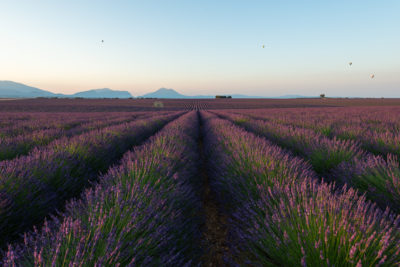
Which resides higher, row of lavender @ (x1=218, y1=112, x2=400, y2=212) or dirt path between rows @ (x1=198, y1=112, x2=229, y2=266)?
row of lavender @ (x1=218, y1=112, x2=400, y2=212)

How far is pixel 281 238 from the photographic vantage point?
1350 millimetres

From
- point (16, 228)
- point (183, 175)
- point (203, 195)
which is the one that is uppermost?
point (183, 175)

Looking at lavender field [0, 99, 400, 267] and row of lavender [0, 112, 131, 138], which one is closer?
lavender field [0, 99, 400, 267]

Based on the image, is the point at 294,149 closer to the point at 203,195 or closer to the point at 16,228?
the point at 203,195

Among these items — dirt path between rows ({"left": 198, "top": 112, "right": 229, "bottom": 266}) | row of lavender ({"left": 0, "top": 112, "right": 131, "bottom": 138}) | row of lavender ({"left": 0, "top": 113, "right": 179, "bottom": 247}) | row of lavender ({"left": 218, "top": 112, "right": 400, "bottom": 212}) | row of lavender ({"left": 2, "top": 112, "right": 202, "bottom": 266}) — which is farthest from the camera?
row of lavender ({"left": 0, "top": 112, "right": 131, "bottom": 138})

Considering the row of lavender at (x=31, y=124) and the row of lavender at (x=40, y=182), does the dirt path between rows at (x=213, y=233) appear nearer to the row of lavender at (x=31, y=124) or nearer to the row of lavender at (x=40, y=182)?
the row of lavender at (x=40, y=182)

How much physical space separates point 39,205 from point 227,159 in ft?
7.74

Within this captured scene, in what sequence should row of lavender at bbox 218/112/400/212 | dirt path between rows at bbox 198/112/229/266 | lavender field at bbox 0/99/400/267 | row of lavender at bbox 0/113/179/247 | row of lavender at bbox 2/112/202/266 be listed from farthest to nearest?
row of lavender at bbox 218/112/400/212
dirt path between rows at bbox 198/112/229/266
row of lavender at bbox 0/113/179/247
lavender field at bbox 0/99/400/267
row of lavender at bbox 2/112/202/266

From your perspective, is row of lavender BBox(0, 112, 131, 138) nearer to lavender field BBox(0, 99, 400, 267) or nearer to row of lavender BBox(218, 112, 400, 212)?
lavender field BBox(0, 99, 400, 267)

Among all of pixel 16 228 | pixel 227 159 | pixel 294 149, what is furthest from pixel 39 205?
pixel 294 149

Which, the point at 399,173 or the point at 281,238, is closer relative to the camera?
the point at 281,238

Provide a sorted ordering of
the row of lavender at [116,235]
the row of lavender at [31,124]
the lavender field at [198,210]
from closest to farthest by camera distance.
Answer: the row of lavender at [116,235] → the lavender field at [198,210] → the row of lavender at [31,124]

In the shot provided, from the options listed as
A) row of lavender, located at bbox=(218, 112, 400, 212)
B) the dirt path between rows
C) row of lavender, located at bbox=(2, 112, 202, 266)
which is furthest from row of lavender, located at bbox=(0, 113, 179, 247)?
row of lavender, located at bbox=(218, 112, 400, 212)

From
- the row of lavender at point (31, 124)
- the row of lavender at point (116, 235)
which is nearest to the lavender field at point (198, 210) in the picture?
the row of lavender at point (116, 235)
